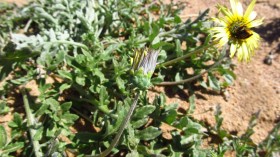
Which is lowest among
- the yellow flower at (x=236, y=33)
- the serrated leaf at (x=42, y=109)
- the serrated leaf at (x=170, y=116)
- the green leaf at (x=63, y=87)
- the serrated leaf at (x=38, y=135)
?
the serrated leaf at (x=38, y=135)

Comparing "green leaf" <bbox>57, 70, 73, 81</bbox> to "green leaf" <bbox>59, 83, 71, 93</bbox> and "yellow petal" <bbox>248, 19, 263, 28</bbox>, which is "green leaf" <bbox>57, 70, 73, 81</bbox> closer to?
"green leaf" <bbox>59, 83, 71, 93</bbox>

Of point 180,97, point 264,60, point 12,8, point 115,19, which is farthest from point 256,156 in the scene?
point 12,8

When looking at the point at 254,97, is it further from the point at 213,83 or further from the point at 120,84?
the point at 120,84

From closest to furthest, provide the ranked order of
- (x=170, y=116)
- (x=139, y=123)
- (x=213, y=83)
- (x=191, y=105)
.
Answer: (x=139, y=123), (x=170, y=116), (x=191, y=105), (x=213, y=83)

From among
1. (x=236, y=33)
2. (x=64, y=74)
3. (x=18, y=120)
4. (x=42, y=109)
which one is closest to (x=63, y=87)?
(x=64, y=74)

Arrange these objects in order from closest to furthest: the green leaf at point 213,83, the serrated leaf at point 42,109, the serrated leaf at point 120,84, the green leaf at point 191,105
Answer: the serrated leaf at point 42,109, the serrated leaf at point 120,84, the green leaf at point 191,105, the green leaf at point 213,83

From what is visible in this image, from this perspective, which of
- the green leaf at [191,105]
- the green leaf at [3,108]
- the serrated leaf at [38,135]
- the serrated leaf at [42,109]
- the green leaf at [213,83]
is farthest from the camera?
the green leaf at [213,83]

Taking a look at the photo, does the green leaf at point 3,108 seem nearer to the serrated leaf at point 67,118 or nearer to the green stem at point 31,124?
the green stem at point 31,124

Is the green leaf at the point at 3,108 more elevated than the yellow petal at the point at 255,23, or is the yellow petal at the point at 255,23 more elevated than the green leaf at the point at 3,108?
the yellow petal at the point at 255,23

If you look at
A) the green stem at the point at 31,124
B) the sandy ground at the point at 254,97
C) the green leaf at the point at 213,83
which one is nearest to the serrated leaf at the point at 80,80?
the green stem at the point at 31,124
